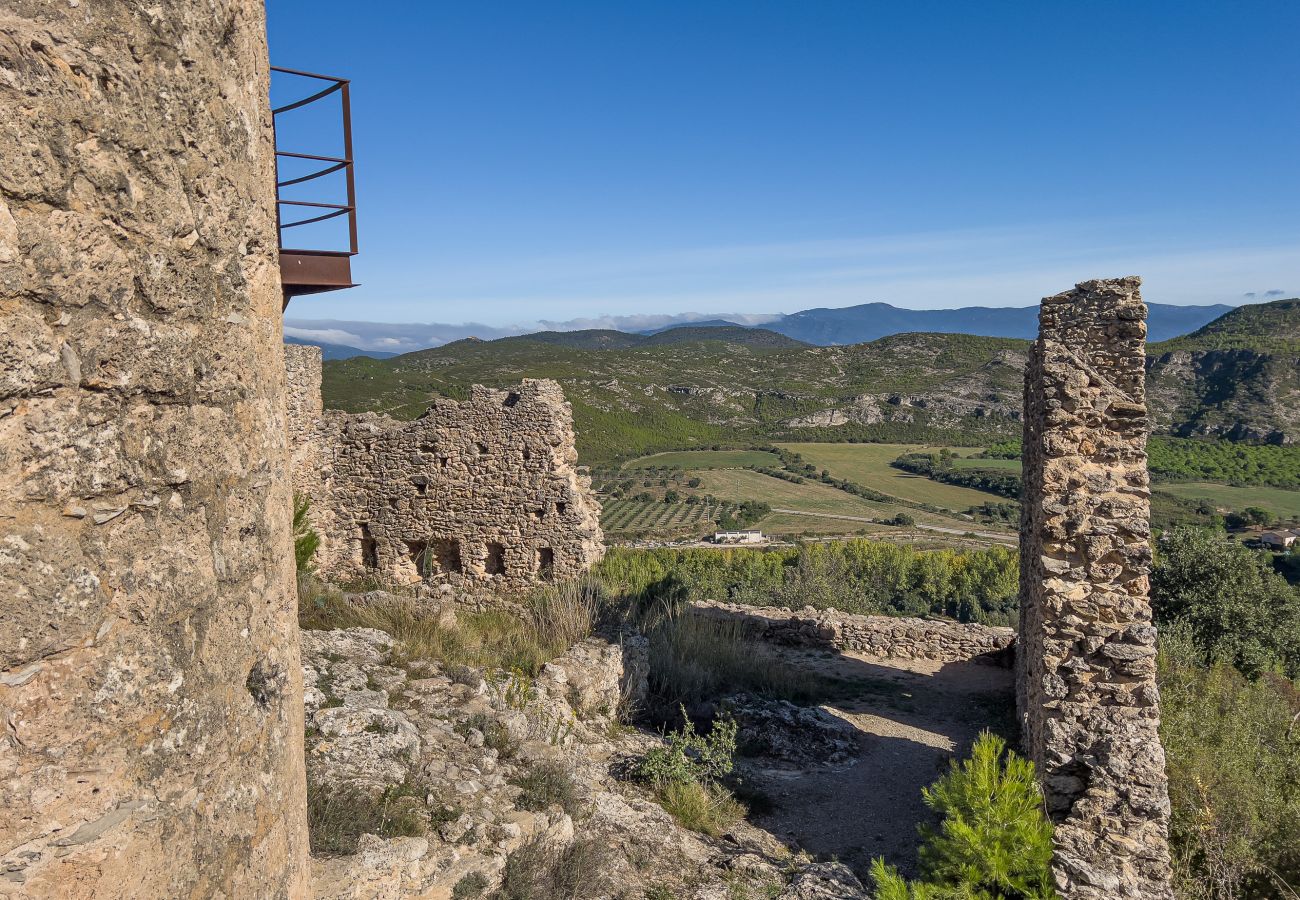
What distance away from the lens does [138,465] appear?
4.83 feet

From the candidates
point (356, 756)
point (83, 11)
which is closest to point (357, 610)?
point (356, 756)

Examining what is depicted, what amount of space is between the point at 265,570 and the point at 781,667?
9950 millimetres

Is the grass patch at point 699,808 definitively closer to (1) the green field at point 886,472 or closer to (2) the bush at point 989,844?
(2) the bush at point 989,844

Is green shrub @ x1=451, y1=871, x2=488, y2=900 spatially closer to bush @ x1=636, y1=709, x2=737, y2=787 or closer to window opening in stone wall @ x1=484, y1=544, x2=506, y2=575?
bush @ x1=636, y1=709, x2=737, y2=787

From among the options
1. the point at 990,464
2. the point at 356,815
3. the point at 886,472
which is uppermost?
the point at 356,815

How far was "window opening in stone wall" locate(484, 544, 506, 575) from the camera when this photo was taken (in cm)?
1107

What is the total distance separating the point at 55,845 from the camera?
1328mm

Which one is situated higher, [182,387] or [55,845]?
[182,387]

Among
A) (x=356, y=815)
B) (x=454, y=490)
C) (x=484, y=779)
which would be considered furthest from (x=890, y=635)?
(x=356, y=815)

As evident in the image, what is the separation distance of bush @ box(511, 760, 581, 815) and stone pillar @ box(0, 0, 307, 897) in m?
3.07

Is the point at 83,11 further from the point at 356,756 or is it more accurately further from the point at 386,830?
the point at 356,756

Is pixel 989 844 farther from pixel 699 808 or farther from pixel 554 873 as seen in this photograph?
pixel 554 873

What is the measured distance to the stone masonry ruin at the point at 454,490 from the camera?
1077 centimetres

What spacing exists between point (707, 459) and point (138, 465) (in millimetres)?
67912
